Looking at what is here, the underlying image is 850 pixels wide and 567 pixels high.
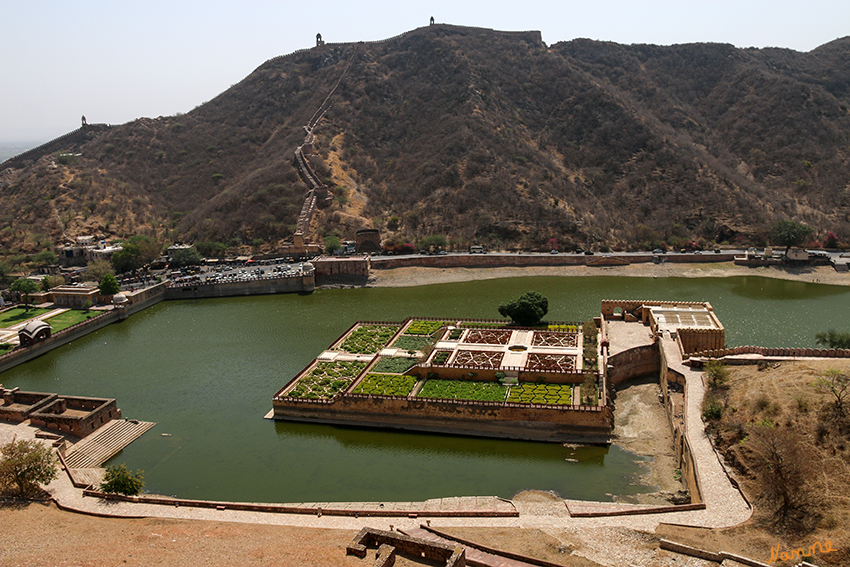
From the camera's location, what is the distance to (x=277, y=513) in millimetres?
27422

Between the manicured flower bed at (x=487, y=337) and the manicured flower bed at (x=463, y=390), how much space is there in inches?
250

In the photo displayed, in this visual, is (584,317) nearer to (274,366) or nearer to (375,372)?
(375,372)

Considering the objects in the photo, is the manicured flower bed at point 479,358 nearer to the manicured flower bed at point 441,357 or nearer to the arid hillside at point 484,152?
the manicured flower bed at point 441,357

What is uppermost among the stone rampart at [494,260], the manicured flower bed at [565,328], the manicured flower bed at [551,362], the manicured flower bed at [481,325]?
the stone rampart at [494,260]

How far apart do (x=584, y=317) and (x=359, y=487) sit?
28812 millimetres

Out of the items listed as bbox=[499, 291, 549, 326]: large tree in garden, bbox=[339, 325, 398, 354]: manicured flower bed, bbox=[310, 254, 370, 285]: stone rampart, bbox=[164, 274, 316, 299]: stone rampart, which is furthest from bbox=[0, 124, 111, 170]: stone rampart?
bbox=[499, 291, 549, 326]: large tree in garden

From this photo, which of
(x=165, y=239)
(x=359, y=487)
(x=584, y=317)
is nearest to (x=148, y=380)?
(x=359, y=487)

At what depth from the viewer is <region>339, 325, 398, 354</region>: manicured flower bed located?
4522 centimetres

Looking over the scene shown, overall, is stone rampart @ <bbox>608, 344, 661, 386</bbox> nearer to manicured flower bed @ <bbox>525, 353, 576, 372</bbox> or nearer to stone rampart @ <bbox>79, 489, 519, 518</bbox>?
manicured flower bed @ <bbox>525, 353, 576, 372</bbox>

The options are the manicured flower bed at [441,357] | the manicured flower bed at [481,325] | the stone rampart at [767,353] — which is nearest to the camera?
the stone rampart at [767,353]

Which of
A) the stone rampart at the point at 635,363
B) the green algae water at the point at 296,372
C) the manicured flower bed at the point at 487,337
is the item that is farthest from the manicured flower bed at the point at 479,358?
the stone rampart at the point at 635,363

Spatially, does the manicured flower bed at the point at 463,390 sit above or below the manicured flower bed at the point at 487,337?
below

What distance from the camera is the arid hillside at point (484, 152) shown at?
83.8m

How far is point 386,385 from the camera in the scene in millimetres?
38438
